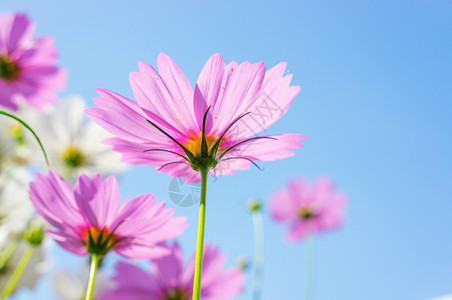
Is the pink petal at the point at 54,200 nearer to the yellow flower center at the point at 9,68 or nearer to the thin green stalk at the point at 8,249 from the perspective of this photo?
the thin green stalk at the point at 8,249

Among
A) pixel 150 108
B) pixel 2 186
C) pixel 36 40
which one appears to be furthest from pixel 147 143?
pixel 36 40

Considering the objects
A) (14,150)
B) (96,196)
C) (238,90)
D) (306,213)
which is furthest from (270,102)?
(306,213)

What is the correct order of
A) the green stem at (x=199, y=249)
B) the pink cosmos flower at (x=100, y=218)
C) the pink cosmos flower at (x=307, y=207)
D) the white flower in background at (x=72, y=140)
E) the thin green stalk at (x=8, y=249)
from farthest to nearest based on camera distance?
the pink cosmos flower at (x=307, y=207) → the white flower in background at (x=72, y=140) → the thin green stalk at (x=8, y=249) → the pink cosmos flower at (x=100, y=218) → the green stem at (x=199, y=249)

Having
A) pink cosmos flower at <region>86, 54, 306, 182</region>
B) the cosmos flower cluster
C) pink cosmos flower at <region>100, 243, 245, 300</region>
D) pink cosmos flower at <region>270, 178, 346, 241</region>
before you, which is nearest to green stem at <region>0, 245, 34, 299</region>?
the cosmos flower cluster

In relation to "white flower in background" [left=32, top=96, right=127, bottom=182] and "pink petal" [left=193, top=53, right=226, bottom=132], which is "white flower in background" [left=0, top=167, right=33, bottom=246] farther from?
"pink petal" [left=193, top=53, right=226, bottom=132]

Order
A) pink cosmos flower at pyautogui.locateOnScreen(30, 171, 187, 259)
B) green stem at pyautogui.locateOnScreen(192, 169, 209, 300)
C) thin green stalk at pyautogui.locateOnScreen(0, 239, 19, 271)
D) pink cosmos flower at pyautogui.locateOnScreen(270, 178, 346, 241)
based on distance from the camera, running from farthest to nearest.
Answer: pink cosmos flower at pyautogui.locateOnScreen(270, 178, 346, 241), thin green stalk at pyautogui.locateOnScreen(0, 239, 19, 271), pink cosmos flower at pyautogui.locateOnScreen(30, 171, 187, 259), green stem at pyautogui.locateOnScreen(192, 169, 209, 300)

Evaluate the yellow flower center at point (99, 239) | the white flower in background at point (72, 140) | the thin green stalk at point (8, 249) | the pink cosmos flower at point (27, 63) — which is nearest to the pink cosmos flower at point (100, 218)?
the yellow flower center at point (99, 239)

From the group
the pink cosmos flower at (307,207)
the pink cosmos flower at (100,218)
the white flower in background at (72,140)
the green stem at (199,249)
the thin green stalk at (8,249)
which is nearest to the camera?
the green stem at (199,249)

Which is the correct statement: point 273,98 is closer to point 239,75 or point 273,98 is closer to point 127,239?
point 239,75
